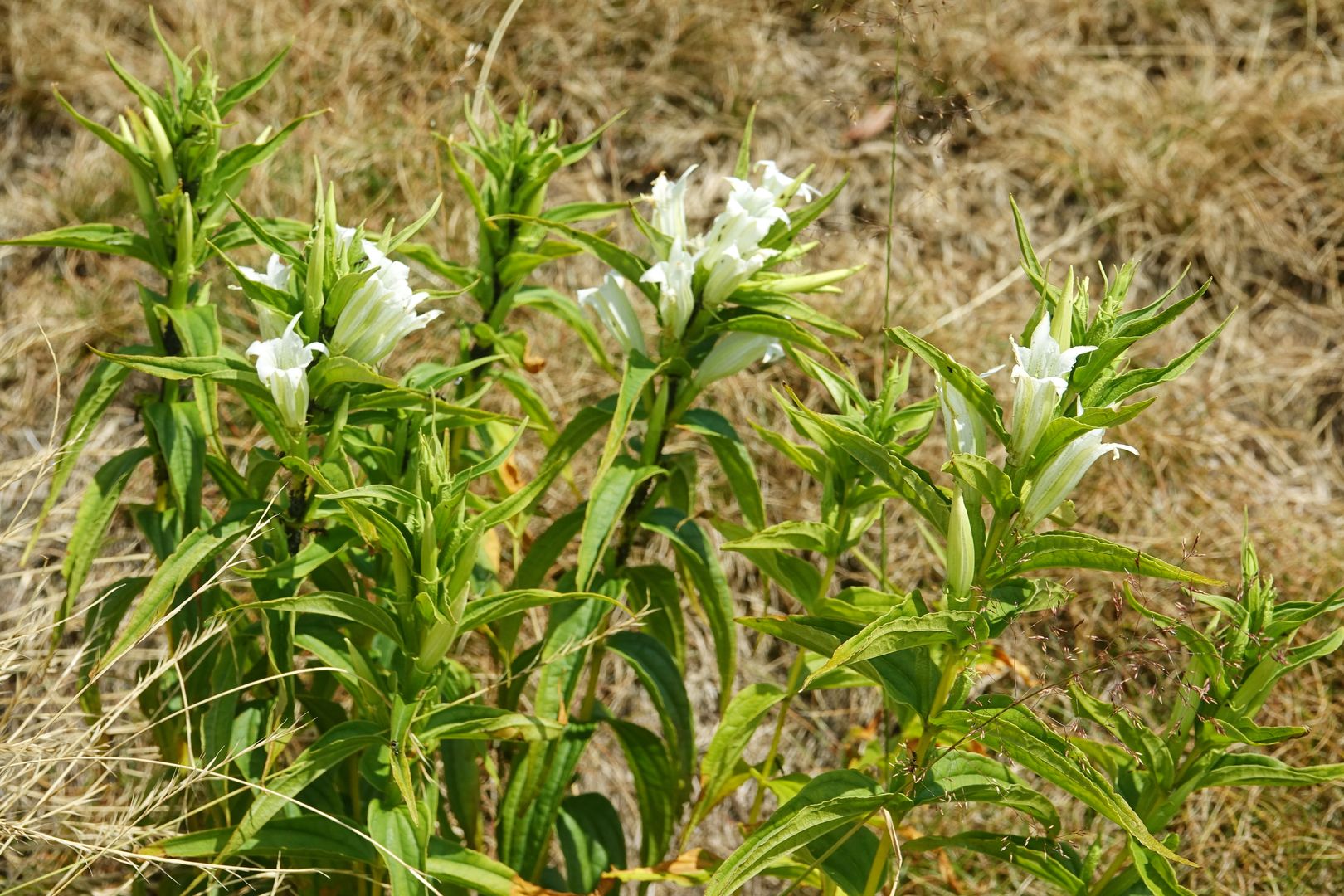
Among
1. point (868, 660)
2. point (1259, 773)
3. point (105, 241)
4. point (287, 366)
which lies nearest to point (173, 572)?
point (287, 366)

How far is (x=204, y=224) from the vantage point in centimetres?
231

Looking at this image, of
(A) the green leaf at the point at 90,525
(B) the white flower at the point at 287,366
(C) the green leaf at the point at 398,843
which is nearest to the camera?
(B) the white flower at the point at 287,366

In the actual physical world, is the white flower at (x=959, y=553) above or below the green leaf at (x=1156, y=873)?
above

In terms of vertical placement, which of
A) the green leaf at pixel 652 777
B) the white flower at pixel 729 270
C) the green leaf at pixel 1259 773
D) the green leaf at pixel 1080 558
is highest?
the white flower at pixel 729 270

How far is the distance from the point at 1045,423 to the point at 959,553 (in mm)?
226

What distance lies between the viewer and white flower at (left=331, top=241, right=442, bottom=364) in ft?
6.48

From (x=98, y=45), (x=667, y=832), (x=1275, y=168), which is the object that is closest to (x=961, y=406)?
(x=667, y=832)

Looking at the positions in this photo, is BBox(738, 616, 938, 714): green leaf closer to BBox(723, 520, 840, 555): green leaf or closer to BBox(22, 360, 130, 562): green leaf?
BBox(723, 520, 840, 555): green leaf

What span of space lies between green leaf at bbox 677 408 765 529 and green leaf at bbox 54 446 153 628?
3.40 feet

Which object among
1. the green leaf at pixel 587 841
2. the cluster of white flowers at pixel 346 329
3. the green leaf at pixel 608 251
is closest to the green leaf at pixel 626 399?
the green leaf at pixel 608 251

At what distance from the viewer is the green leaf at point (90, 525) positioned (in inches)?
91.1

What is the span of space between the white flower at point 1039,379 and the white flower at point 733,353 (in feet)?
1.99

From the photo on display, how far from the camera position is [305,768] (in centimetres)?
201

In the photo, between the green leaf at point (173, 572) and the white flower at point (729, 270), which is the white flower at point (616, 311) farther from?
the green leaf at point (173, 572)
